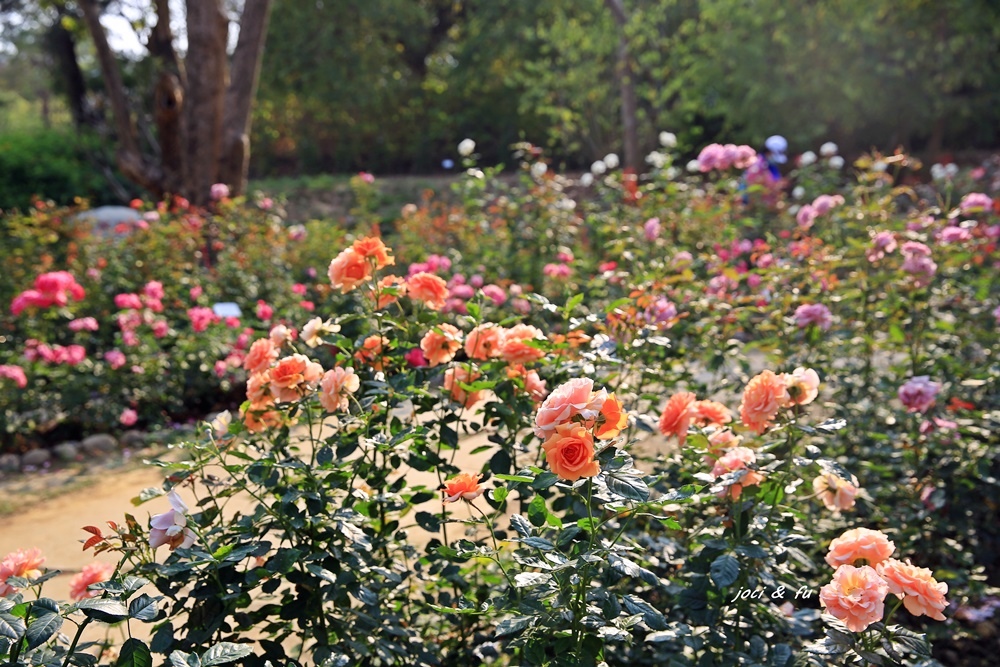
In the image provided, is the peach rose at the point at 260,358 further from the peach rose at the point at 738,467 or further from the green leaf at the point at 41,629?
the peach rose at the point at 738,467

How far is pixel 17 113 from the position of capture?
116 feet

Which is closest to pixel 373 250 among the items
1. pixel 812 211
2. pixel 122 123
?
pixel 812 211

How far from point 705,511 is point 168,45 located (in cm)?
686

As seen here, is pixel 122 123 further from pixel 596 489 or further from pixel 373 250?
pixel 596 489

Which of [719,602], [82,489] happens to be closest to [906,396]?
[719,602]

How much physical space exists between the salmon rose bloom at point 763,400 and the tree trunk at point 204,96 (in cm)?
600

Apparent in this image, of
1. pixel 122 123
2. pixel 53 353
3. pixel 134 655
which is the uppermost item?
pixel 122 123

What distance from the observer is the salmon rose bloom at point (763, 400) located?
5.18 ft

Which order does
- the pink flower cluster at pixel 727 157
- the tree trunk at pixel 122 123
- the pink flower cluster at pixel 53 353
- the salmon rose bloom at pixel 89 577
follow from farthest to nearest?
the tree trunk at pixel 122 123 → the pink flower cluster at pixel 53 353 → the pink flower cluster at pixel 727 157 → the salmon rose bloom at pixel 89 577

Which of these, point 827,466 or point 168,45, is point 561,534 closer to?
point 827,466

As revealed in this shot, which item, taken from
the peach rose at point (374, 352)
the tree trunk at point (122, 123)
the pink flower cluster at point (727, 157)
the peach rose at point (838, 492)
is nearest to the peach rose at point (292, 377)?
the peach rose at point (374, 352)

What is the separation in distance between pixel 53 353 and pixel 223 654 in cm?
358

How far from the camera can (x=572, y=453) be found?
120 centimetres

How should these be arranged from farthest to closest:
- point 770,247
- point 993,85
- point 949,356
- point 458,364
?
point 993,85 → point 770,247 → point 949,356 → point 458,364
